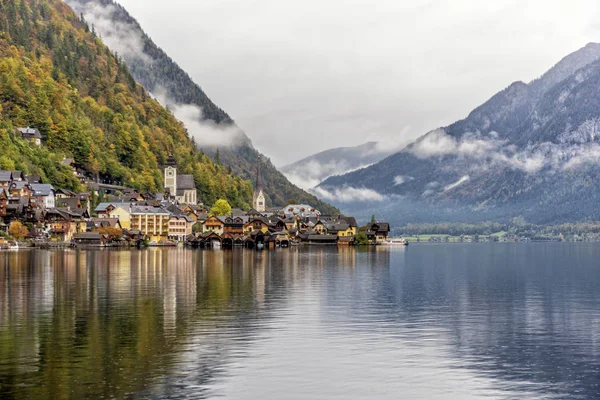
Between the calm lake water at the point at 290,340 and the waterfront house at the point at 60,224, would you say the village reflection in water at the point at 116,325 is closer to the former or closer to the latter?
the calm lake water at the point at 290,340

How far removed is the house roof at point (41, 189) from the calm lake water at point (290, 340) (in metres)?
114

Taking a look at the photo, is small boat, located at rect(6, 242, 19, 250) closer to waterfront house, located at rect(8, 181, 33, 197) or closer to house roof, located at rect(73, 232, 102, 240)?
waterfront house, located at rect(8, 181, 33, 197)

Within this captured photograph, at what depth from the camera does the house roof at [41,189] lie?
639ft

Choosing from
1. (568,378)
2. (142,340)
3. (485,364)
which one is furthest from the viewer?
(142,340)

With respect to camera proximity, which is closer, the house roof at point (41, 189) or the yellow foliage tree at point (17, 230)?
the yellow foliage tree at point (17, 230)

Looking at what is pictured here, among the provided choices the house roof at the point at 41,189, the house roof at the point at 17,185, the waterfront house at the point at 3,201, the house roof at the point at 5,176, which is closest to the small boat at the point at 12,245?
the waterfront house at the point at 3,201

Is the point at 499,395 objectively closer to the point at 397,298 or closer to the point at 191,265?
the point at 397,298

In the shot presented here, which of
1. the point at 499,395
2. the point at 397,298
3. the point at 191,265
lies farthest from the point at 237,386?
the point at 191,265

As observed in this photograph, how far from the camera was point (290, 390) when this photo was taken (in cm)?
3484

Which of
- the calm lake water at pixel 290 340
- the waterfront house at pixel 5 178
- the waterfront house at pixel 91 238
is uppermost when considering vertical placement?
the waterfront house at pixel 5 178

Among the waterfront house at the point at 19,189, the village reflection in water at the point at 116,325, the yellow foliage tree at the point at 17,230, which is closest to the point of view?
the village reflection in water at the point at 116,325

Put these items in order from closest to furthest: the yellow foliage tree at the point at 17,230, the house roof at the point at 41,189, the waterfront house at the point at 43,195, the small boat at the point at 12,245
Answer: the small boat at the point at 12,245 < the yellow foliage tree at the point at 17,230 < the waterfront house at the point at 43,195 < the house roof at the point at 41,189

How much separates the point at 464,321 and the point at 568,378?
18.5m

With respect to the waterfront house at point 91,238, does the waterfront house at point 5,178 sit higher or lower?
higher
